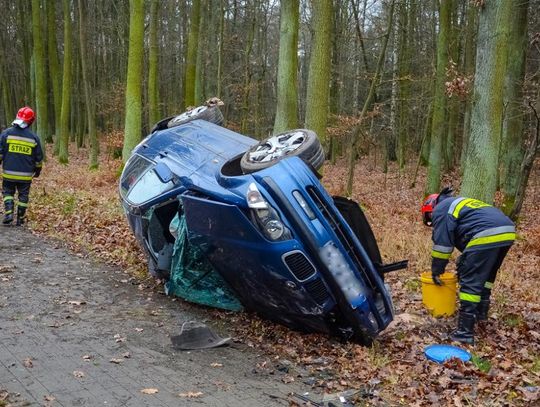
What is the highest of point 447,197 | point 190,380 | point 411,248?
point 447,197

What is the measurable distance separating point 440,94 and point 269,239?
12519mm

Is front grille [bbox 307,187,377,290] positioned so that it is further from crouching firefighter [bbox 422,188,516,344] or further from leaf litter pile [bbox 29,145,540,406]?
crouching firefighter [bbox 422,188,516,344]

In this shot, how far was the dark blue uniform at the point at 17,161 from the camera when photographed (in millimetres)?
9633

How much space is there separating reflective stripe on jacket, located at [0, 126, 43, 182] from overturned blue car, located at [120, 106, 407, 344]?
15.5ft

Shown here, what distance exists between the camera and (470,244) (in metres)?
5.53

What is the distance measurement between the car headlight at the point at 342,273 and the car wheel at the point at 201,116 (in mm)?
3443

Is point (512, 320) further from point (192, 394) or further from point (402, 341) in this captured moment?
point (192, 394)

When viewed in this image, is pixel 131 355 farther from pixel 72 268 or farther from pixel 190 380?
pixel 72 268

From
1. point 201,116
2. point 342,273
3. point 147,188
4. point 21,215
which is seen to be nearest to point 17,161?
point 21,215

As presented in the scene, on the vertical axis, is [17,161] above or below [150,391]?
above

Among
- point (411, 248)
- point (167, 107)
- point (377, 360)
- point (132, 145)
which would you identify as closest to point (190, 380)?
point (377, 360)

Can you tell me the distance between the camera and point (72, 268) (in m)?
7.12

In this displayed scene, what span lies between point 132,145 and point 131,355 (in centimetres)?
1012

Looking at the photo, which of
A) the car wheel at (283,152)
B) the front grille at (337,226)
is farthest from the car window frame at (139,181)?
the front grille at (337,226)
